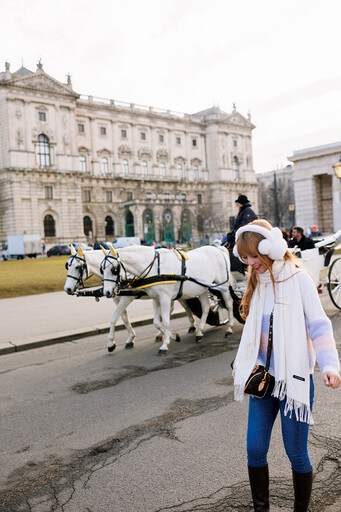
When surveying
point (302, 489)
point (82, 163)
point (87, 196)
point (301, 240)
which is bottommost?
point (302, 489)

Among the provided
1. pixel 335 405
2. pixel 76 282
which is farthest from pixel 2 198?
pixel 335 405

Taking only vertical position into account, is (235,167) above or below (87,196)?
above

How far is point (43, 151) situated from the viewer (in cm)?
6594

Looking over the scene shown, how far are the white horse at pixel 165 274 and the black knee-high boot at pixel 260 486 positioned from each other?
468cm

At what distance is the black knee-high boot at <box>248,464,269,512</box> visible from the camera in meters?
2.84

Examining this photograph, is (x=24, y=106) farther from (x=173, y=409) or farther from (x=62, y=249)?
(x=173, y=409)

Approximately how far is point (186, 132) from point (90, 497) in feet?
280

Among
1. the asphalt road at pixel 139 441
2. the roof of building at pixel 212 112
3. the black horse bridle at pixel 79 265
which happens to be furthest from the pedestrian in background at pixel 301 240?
the roof of building at pixel 212 112

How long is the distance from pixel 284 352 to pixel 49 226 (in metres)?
66.3

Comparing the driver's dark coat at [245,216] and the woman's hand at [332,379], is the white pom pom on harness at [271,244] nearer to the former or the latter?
the woman's hand at [332,379]

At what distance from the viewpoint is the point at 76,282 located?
8.00m

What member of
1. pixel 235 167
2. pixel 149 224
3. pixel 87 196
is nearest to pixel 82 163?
pixel 87 196

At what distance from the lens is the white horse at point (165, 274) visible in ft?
24.6

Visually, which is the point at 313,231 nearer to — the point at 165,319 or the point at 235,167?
the point at 165,319
